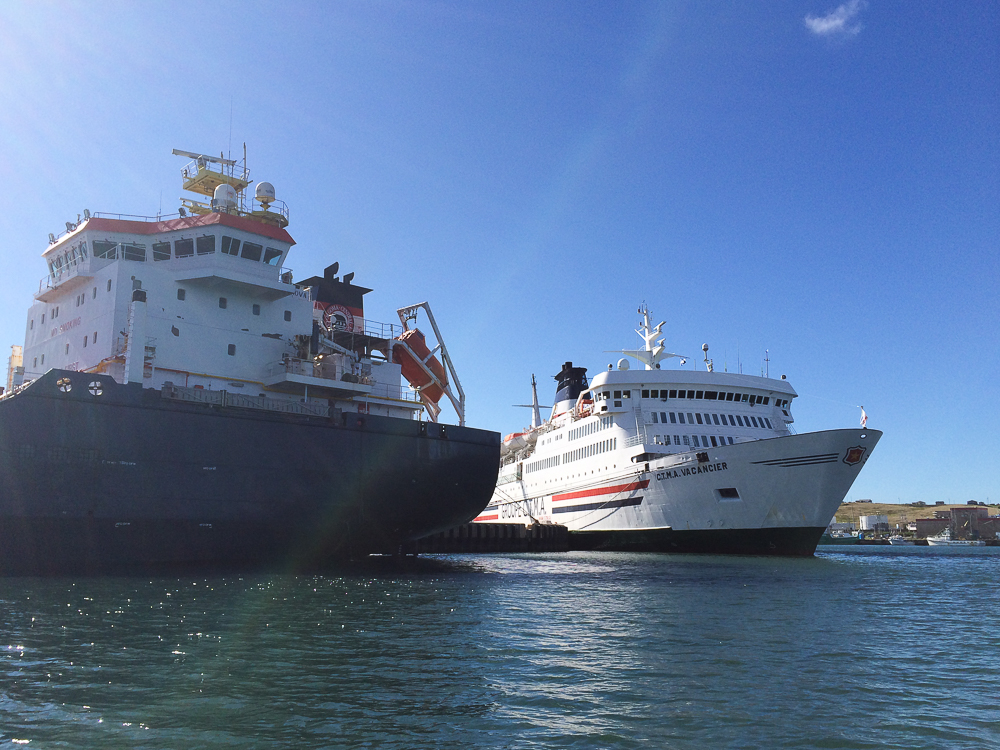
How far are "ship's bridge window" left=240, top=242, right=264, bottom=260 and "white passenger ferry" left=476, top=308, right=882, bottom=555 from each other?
19.8 metres

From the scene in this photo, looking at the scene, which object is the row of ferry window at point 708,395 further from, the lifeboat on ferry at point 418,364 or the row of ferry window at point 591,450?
the lifeboat on ferry at point 418,364

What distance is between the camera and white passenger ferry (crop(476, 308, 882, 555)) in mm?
29328

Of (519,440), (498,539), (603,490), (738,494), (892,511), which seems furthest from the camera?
(892,511)

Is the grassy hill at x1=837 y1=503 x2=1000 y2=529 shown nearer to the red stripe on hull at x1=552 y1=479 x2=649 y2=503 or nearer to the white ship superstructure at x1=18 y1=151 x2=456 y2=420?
the red stripe on hull at x1=552 y1=479 x2=649 y2=503

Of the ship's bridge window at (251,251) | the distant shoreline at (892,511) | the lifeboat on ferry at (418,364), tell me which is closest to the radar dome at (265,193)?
the ship's bridge window at (251,251)

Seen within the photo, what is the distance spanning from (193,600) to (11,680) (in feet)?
19.3

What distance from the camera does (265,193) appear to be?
26.8m

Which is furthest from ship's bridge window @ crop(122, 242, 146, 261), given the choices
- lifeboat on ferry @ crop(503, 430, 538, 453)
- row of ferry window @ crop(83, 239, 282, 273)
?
lifeboat on ferry @ crop(503, 430, 538, 453)

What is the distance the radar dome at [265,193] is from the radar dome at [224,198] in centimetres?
134

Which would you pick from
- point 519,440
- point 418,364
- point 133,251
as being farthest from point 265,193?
point 519,440

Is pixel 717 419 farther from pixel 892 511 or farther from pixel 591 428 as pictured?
pixel 892 511

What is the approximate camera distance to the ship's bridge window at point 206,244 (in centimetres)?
2398

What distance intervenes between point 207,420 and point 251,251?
758 centimetres

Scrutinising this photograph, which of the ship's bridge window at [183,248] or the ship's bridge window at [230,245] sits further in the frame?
the ship's bridge window at [230,245]
